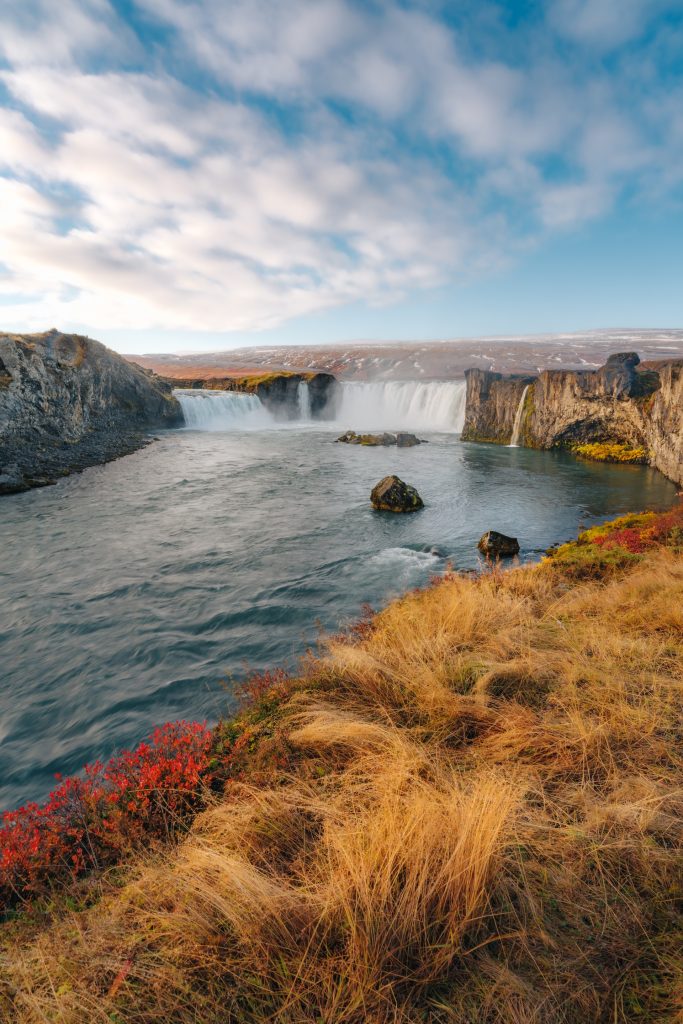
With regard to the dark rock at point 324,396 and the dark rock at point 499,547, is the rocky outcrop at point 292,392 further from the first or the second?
the dark rock at point 499,547

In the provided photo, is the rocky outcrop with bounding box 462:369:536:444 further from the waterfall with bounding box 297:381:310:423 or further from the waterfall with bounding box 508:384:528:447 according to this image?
the waterfall with bounding box 297:381:310:423

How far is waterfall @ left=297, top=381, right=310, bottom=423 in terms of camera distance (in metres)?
57.6

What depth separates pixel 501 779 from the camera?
10.1 ft

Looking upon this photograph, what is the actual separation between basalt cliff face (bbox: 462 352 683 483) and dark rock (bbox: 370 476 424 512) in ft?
44.3

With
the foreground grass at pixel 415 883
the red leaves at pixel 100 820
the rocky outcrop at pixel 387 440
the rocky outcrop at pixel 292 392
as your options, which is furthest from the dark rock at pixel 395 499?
the rocky outcrop at pixel 292 392

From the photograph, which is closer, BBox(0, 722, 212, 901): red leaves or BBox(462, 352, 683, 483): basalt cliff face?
BBox(0, 722, 212, 901): red leaves

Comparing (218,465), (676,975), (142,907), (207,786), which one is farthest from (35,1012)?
(218,465)

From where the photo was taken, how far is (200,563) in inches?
495

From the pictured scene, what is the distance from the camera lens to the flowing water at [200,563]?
23.1ft

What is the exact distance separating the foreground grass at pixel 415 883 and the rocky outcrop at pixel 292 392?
5529 cm

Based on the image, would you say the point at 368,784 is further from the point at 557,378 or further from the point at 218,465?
the point at 557,378

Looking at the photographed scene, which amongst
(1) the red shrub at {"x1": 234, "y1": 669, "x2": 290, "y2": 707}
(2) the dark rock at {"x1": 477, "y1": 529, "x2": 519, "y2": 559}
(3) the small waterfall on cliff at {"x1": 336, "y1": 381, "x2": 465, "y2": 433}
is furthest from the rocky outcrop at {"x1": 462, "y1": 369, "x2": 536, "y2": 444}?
(1) the red shrub at {"x1": 234, "y1": 669, "x2": 290, "y2": 707}

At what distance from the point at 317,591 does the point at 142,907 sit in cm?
798

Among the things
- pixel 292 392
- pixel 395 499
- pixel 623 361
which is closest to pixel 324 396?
pixel 292 392
